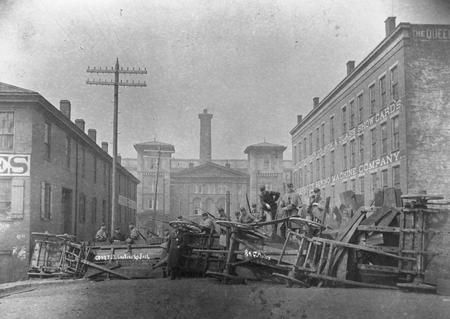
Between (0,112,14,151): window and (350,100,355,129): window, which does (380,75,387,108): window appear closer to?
(350,100,355,129): window

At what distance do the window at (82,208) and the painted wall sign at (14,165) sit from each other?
885cm

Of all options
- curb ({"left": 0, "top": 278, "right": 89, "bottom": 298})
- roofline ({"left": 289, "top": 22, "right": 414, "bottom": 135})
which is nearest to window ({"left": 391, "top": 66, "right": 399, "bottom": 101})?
roofline ({"left": 289, "top": 22, "right": 414, "bottom": 135})

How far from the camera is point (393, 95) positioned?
23.3 m

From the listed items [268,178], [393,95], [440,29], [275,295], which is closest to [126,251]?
[275,295]

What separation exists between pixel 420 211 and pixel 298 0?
466 centimetres

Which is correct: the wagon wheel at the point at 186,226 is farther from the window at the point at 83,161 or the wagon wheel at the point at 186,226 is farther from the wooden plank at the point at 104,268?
the window at the point at 83,161

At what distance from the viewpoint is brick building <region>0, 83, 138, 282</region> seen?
1683cm

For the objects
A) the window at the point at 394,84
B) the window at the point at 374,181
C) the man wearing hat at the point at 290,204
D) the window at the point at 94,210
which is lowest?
the window at the point at 94,210

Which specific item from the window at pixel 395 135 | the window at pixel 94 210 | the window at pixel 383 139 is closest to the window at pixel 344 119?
the window at pixel 383 139

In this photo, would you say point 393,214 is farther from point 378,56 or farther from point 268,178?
point 268,178

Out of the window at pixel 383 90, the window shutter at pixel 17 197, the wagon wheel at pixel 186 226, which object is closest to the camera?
the wagon wheel at pixel 186 226

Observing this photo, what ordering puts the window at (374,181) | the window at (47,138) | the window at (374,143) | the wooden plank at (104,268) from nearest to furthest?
1. the wooden plank at (104,268)
2. the window at (47,138)
3. the window at (374,181)
4. the window at (374,143)

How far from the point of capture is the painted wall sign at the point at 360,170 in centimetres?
2336

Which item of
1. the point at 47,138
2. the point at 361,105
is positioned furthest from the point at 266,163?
the point at 47,138
